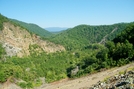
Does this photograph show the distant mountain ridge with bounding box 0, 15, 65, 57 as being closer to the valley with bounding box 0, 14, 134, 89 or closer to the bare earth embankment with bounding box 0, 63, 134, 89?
the valley with bounding box 0, 14, 134, 89

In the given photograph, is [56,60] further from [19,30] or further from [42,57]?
[19,30]

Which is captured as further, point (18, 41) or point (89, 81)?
point (18, 41)

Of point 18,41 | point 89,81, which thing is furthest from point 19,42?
point 89,81

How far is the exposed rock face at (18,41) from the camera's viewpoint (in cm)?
9019

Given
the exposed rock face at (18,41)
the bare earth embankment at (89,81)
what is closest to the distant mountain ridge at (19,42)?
the exposed rock face at (18,41)

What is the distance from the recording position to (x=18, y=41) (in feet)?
325

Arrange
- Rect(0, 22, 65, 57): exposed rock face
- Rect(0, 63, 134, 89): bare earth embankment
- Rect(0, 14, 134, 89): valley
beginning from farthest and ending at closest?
Rect(0, 22, 65, 57): exposed rock face, Rect(0, 14, 134, 89): valley, Rect(0, 63, 134, 89): bare earth embankment

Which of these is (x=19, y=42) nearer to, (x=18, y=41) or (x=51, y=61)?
(x=18, y=41)

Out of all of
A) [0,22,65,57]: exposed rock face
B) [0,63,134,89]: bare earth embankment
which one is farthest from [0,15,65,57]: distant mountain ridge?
[0,63,134,89]: bare earth embankment

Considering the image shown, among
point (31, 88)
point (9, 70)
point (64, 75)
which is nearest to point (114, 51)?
point (64, 75)

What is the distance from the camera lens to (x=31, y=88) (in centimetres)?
6512

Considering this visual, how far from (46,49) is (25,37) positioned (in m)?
13.5

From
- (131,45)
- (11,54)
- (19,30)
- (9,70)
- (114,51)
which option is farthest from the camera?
(19,30)

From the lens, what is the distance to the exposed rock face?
90.2 m
